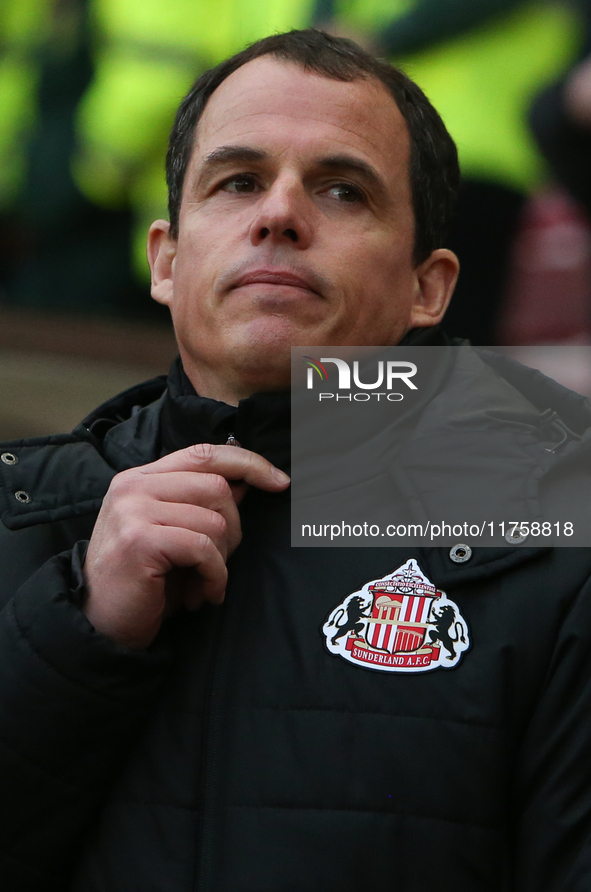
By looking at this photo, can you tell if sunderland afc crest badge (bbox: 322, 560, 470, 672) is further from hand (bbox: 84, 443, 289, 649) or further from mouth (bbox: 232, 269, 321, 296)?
mouth (bbox: 232, 269, 321, 296)

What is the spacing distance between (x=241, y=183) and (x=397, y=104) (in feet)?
1.31

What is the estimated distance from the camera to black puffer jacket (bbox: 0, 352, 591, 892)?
140 cm

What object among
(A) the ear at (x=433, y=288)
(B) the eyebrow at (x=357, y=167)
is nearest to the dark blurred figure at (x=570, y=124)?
Result: (A) the ear at (x=433, y=288)

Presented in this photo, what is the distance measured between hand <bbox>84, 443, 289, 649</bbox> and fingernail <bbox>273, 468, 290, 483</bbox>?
87 mm

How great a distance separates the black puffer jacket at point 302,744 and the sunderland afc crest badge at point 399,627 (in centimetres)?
2

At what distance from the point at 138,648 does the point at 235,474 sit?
0.32m

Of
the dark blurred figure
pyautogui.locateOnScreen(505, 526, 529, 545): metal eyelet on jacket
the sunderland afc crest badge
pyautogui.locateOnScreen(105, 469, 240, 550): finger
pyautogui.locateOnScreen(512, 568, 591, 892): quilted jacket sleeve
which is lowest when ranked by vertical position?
pyautogui.locateOnScreen(512, 568, 591, 892): quilted jacket sleeve

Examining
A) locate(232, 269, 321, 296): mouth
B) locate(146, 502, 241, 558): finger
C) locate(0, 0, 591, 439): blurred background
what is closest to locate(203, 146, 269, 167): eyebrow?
locate(232, 269, 321, 296): mouth

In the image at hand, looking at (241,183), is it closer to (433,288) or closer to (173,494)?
(433,288)

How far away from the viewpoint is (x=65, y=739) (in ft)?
4.84

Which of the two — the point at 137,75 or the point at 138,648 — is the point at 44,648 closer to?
the point at 138,648

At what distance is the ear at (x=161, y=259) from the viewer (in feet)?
7.13

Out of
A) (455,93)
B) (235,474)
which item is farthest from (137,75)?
(235,474)

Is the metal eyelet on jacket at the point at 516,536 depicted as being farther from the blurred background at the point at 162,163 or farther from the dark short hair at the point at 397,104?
the blurred background at the point at 162,163
